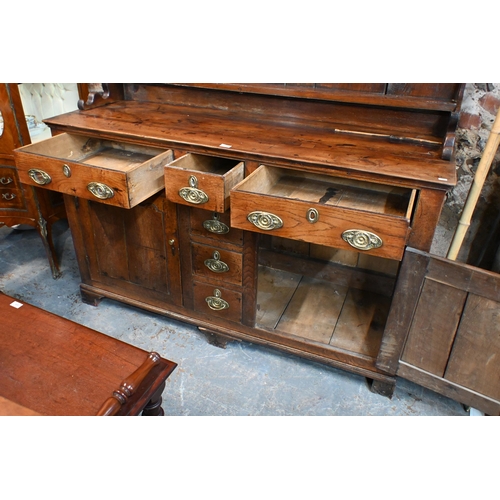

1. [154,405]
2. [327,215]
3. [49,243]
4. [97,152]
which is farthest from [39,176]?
[327,215]

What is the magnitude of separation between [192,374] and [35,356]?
83cm

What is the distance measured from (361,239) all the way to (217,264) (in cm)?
78

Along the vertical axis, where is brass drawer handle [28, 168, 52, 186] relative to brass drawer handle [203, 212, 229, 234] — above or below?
above

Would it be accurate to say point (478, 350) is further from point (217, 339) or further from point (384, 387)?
point (217, 339)

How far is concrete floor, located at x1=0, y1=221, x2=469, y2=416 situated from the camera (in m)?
1.98

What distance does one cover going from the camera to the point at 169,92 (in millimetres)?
2326

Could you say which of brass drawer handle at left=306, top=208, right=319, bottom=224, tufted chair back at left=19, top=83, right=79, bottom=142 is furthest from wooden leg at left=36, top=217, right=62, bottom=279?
brass drawer handle at left=306, top=208, right=319, bottom=224

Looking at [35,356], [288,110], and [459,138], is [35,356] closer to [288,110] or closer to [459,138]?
[288,110]

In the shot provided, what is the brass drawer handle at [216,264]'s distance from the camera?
2040 millimetres

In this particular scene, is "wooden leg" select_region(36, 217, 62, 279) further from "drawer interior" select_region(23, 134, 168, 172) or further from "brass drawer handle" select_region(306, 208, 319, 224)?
"brass drawer handle" select_region(306, 208, 319, 224)

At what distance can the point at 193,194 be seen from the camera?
1.70 metres

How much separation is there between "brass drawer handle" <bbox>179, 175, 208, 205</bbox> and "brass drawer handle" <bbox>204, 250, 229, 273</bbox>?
0.37 metres

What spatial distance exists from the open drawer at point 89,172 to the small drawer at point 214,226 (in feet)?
0.69

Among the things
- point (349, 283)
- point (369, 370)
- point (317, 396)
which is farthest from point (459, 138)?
point (317, 396)
